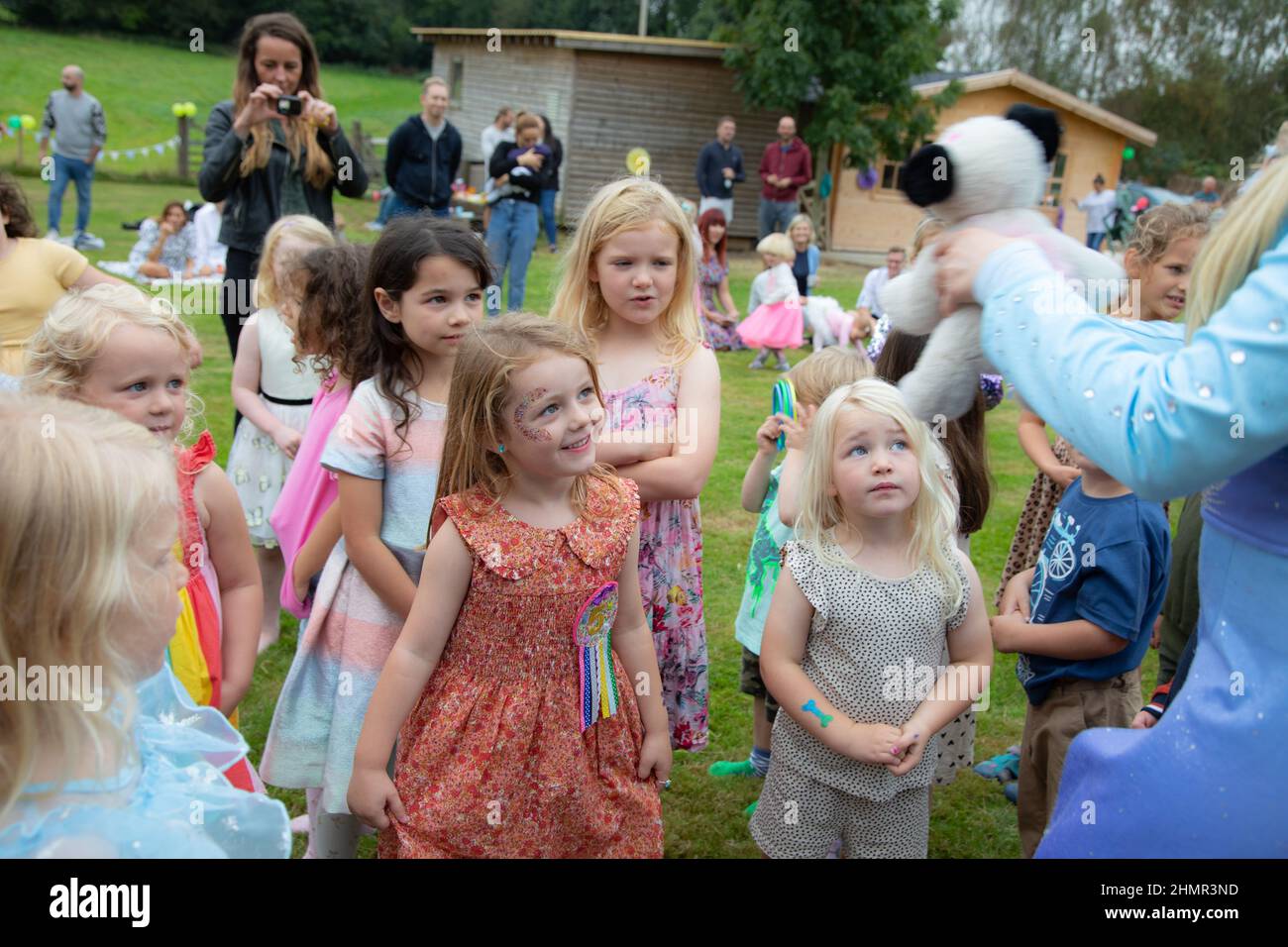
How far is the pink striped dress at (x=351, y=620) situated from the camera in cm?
263

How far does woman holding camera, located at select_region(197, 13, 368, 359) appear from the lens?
15.3ft

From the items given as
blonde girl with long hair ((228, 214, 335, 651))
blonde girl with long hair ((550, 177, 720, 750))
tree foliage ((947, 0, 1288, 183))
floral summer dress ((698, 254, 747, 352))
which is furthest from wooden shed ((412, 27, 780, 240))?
blonde girl with long hair ((550, 177, 720, 750))

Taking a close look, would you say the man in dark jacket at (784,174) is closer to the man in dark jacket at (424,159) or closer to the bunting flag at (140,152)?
the man in dark jacket at (424,159)

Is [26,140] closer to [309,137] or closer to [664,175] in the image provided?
[664,175]

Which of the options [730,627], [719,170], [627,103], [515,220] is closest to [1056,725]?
[730,627]

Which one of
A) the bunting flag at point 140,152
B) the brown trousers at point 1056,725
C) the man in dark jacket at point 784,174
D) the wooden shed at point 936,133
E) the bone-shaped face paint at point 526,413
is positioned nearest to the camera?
the bone-shaped face paint at point 526,413

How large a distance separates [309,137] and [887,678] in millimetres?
3629

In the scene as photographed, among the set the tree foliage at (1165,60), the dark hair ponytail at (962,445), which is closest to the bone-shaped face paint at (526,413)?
the dark hair ponytail at (962,445)

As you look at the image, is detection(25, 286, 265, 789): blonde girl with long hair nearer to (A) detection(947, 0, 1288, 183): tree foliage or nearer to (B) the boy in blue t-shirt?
(B) the boy in blue t-shirt

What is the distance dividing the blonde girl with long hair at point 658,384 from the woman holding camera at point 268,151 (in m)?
2.18

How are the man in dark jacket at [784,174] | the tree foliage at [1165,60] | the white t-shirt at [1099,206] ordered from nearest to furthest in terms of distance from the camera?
1. the man in dark jacket at [784,174]
2. the white t-shirt at [1099,206]
3. the tree foliage at [1165,60]

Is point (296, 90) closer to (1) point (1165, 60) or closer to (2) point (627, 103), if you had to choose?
(2) point (627, 103)

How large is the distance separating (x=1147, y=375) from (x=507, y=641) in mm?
1382

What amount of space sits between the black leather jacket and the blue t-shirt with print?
3.59m
